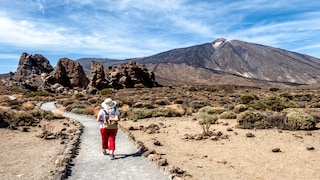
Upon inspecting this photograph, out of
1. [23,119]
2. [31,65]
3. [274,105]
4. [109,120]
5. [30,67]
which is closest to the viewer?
[109,120]

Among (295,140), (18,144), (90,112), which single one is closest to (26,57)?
(90,112)

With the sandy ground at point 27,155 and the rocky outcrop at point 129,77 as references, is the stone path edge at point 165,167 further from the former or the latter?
the rocky outcrop at point 129,77

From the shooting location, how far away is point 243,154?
10.5m

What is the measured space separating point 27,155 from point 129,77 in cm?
5605

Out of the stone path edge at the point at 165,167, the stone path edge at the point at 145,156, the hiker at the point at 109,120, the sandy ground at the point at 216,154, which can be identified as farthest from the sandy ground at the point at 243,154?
the hiker at the point at 109,120

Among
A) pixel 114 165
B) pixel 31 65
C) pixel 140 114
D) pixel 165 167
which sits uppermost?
pixel 31 65

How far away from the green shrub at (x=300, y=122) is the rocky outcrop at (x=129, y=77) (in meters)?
49.8

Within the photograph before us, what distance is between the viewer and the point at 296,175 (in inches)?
317

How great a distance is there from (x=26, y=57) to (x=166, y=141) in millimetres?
83925

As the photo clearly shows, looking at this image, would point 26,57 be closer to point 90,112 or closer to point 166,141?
point 90,112

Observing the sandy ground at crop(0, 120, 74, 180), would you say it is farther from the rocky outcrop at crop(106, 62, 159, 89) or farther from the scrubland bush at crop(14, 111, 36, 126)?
the rocky outcrop at crop(106, 62, 159, 89)

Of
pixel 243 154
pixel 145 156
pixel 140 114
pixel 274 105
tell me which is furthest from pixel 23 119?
pixel 274 105

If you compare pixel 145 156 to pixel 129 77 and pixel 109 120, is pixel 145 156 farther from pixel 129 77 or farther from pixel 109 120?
pixel 129 77

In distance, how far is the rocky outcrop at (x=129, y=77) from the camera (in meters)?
64.3
